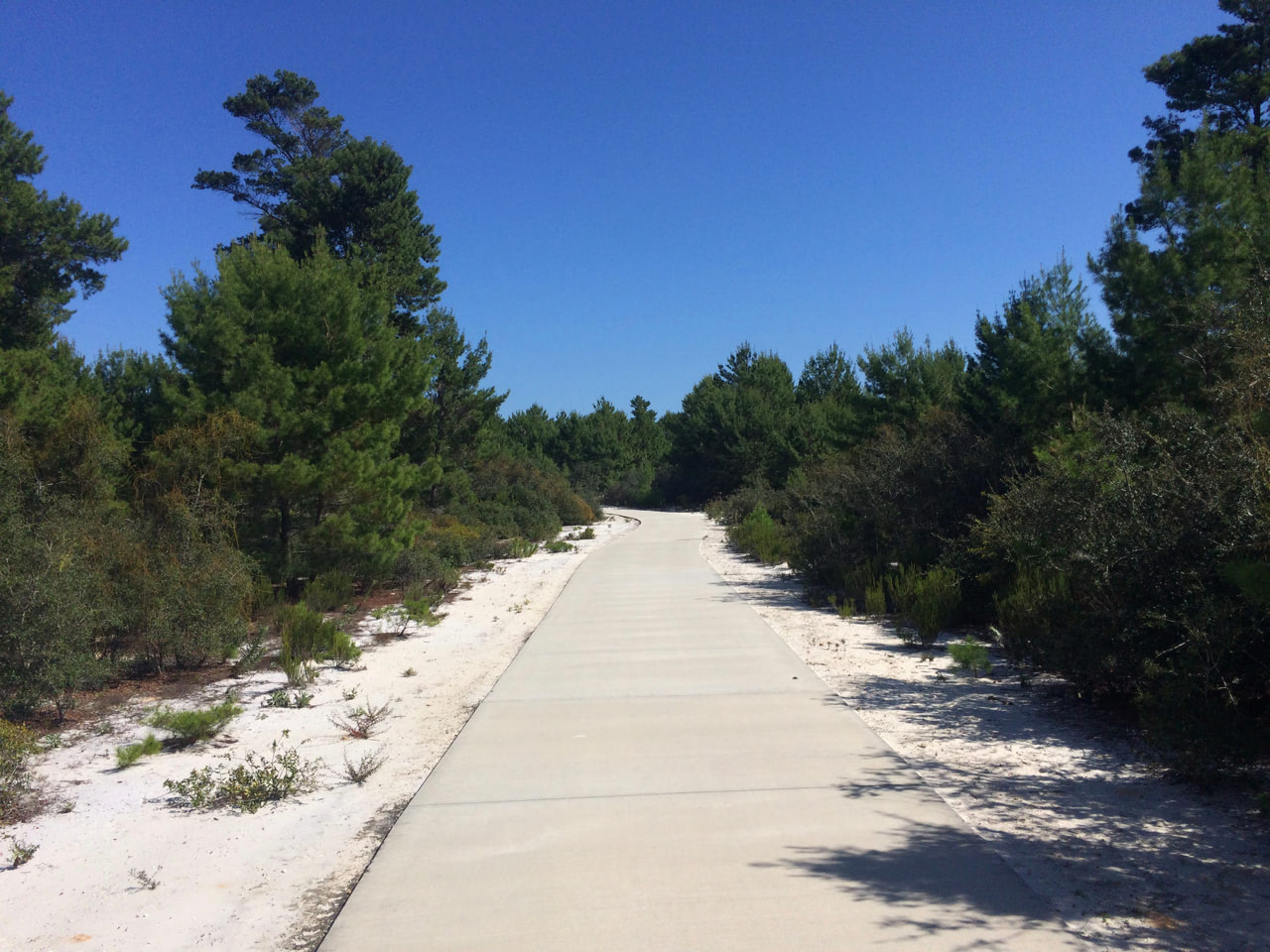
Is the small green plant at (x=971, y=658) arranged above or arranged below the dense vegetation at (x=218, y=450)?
below

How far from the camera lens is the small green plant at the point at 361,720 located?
7.85m

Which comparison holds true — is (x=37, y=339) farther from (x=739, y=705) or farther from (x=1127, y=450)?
(x=1127, y=450)

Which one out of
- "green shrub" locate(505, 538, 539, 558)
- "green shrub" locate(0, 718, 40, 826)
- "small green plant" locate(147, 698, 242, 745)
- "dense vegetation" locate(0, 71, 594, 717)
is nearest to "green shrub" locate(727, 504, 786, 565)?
"green shrub" locate(505, 538, 539, 558)

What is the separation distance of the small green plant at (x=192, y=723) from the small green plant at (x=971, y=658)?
6.84 m

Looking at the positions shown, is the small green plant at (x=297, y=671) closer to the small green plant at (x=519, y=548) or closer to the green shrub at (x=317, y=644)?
the green shrub at (x=317, y=644)

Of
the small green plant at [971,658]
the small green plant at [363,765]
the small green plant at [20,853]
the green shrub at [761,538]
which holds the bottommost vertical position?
the small green plant at [20,853]

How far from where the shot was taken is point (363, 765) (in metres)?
6.69

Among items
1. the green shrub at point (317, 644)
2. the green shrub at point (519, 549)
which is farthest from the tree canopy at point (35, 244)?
the green shrub at point (317, 644)

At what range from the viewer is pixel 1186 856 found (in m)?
4.75

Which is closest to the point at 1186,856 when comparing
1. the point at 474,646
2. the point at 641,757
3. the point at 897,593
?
the point at 641,757

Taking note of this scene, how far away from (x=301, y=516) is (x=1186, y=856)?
1412 cm

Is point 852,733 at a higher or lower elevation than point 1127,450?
lower

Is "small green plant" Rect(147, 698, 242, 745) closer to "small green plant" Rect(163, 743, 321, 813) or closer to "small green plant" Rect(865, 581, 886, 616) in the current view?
"small green plant" Rect(163, 743, 321, 813)

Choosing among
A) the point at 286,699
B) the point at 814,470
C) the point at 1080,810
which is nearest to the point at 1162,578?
the point at 1080,810
